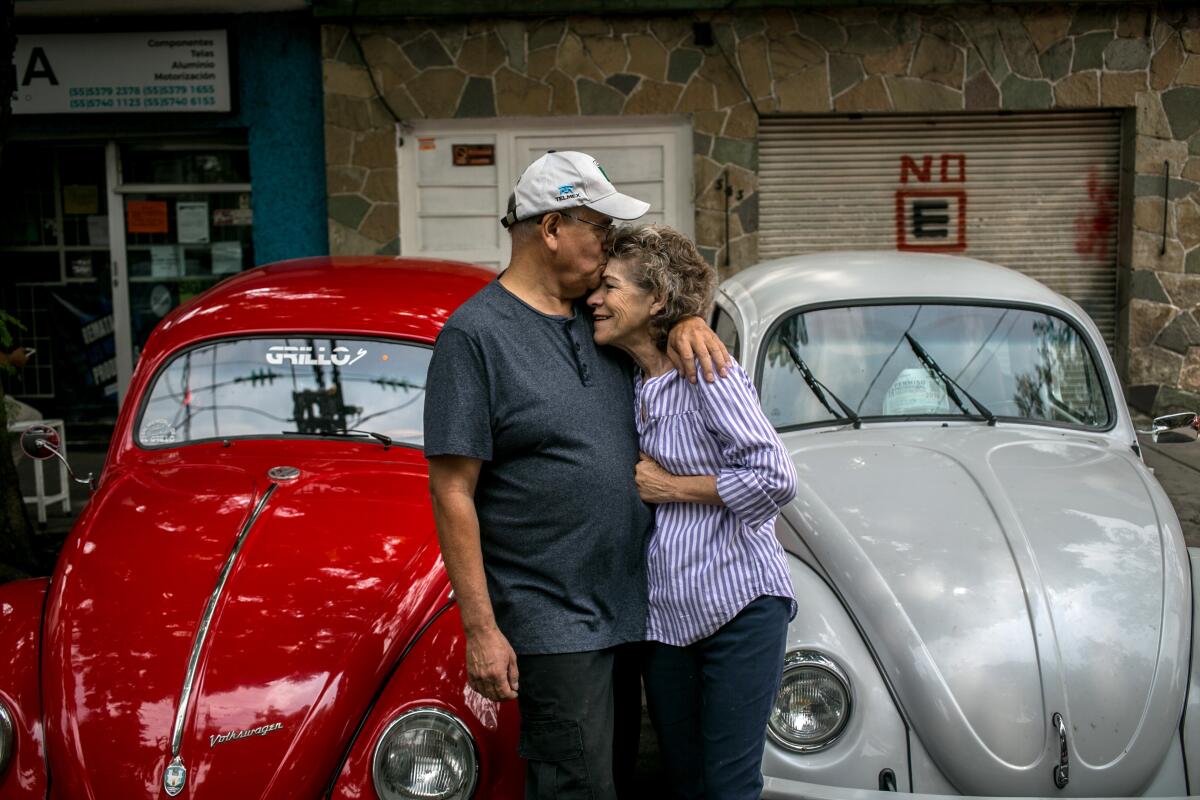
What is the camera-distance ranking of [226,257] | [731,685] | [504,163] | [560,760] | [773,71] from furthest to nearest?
[226,257], [504,163], [773,71], [731,685], [560,760]

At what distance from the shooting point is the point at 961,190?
9969 mm

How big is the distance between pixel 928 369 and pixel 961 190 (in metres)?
6.37

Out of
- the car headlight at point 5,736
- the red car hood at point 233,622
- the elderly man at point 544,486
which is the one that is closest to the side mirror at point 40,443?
the red car hood at point 233,622

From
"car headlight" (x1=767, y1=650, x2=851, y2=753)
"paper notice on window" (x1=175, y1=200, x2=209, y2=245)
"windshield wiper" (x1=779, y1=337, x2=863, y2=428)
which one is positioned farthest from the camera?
"paper notice on window" (x1=175, y1=200, x2=209, y2=245)

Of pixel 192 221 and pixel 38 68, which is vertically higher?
pixel 38 68

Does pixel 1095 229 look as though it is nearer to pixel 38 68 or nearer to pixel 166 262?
pixel 166 262

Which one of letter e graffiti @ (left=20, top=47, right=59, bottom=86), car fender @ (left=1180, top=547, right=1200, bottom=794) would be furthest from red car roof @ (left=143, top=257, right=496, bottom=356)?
letter e graffiti @ (left=20, top=47, right=59, bottom=86)

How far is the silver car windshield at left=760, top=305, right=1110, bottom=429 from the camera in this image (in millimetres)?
4129

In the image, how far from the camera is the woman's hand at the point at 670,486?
2.47m

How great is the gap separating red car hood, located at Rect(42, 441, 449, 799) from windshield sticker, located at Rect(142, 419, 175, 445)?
0.31m

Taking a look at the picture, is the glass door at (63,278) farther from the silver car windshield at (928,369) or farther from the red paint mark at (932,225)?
the silver car windshield at (928,369)

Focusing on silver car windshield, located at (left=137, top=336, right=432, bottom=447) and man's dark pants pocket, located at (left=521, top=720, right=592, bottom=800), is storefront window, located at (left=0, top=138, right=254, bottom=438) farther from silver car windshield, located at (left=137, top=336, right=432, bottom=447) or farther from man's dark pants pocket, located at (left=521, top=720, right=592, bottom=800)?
man's dark pants pocket, located at (left=521, top=720, right=592, bottom=800)

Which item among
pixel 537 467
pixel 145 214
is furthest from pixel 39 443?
pixel 145 214

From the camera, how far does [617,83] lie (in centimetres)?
955
